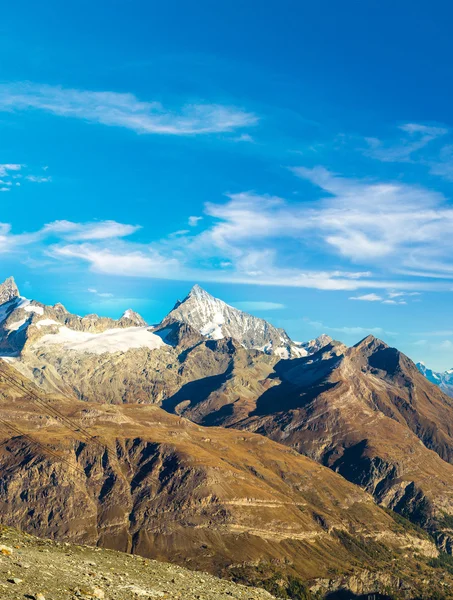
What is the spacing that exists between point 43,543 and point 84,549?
874 centimetres

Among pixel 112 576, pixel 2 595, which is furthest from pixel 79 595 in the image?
pixel 112 576

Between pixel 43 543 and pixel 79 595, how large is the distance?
92.0ft

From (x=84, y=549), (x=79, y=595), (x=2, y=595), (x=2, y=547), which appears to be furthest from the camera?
(x=84, y=549)

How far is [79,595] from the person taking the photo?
52125mm

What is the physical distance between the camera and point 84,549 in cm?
8338

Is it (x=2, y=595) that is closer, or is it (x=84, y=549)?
(x=2, y=595)

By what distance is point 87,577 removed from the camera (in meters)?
61.0

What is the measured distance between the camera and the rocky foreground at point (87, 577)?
52.2 m

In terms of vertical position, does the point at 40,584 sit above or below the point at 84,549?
above

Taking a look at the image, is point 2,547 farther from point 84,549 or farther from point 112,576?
point 84,549

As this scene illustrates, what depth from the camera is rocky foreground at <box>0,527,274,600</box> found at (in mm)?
52219

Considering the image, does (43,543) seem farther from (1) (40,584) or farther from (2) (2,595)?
(2) (2,595)

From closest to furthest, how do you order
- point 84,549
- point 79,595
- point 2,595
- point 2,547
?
point 2,595 < point 79,595 < point 2,547 < point 84,549

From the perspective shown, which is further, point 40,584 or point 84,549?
point 84,549
